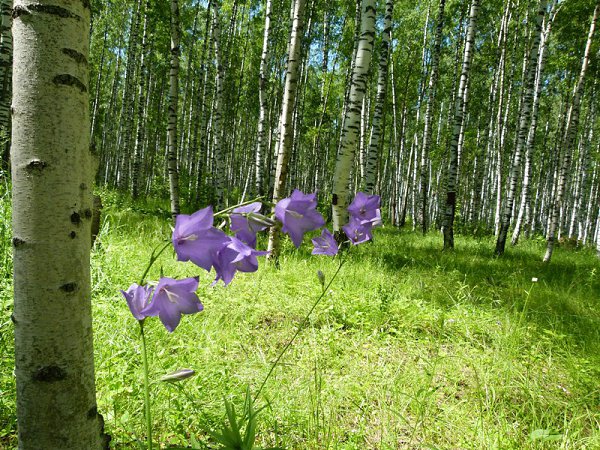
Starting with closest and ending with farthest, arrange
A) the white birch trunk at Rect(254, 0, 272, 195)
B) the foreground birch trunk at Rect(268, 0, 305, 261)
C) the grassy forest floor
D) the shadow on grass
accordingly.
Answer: the grassy forest floor
the shadow on grass
the foreground birch trunk at Rect(268, 0, 305, 261)
the white birch trunk at Rect(254, 0, 272, 195)

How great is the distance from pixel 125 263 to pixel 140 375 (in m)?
1.76

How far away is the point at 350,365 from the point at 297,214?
1.89 m

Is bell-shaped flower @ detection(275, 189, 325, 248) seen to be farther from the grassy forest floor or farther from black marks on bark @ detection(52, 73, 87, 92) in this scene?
the grassy forest floor

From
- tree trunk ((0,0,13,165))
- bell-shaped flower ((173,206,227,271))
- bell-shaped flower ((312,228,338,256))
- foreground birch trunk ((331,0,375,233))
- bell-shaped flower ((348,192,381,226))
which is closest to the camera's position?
bell-shaped flower ((173,206,227,271))

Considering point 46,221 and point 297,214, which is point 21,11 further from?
point 297,214

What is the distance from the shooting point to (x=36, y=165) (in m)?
0.66

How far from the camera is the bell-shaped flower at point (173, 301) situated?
2.35ft

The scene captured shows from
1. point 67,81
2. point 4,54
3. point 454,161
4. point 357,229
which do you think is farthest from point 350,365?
point 4,54

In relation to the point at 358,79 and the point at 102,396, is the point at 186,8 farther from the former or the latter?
the point at 102,396

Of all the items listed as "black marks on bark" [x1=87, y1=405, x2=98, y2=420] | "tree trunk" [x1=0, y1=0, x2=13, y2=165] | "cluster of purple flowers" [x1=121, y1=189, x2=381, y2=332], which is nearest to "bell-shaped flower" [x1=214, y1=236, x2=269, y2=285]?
"cluster of purple flowers" [x1=121, y1=189, x2=381, y2=332]

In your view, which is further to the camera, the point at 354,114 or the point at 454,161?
the point at 454,161

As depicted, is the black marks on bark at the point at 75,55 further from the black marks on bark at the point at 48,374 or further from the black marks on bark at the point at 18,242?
the black marks on bark at the point at 48,374

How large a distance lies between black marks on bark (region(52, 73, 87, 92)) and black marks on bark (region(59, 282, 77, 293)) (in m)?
0.36

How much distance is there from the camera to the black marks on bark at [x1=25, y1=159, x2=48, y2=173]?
0.65 m
